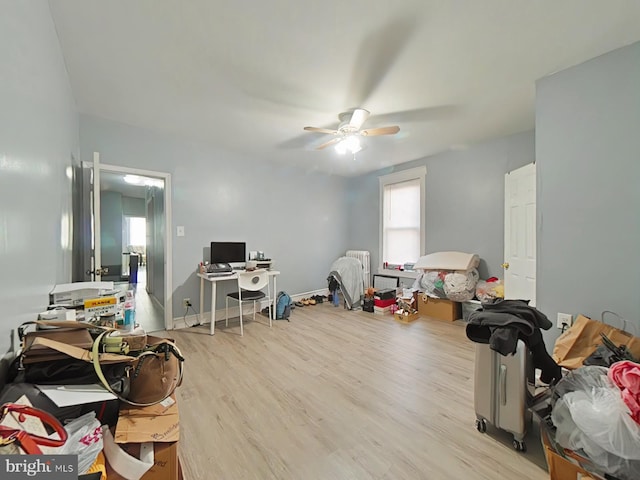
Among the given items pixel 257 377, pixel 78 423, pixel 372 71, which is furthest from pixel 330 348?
pixel 372 71

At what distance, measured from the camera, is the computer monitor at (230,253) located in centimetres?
381

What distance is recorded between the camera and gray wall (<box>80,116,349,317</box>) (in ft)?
10.8

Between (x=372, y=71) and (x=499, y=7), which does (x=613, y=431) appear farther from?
(x=372, y=71)

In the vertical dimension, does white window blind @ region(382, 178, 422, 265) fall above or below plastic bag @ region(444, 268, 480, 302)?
above

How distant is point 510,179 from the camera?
124 inches

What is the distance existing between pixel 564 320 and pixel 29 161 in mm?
3677

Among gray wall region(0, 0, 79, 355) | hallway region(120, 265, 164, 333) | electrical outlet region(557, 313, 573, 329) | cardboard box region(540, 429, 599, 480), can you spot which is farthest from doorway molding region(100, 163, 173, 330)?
electrical outlet region(557, 313, 573, 329)

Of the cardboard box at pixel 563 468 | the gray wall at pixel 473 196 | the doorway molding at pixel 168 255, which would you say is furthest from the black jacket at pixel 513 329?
the doorway molding at pixel 168 255

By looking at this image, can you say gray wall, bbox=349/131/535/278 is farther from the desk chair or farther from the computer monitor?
the computer monitor

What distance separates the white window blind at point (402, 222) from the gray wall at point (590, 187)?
7.99 ft

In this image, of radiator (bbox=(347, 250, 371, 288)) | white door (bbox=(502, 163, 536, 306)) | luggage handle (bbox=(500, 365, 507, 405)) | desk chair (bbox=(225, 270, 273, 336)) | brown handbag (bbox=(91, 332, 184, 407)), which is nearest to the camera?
brown handbag (bbox=(91, 332, 184, 407))

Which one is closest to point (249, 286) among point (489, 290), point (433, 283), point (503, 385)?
point (433, 283)

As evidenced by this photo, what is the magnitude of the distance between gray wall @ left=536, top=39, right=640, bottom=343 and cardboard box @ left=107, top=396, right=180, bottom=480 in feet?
9.35

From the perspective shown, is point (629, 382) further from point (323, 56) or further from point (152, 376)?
point (323, 56)
